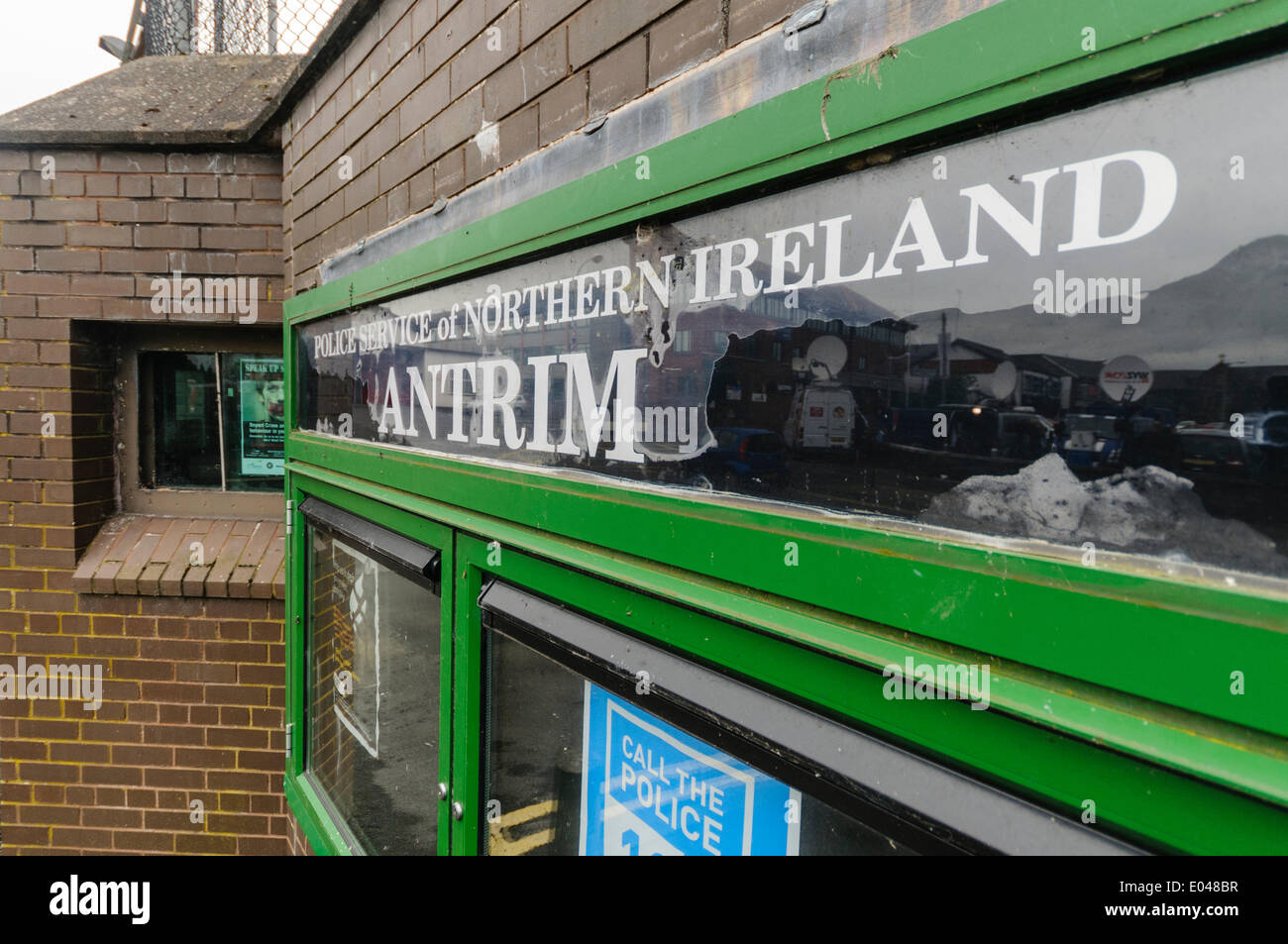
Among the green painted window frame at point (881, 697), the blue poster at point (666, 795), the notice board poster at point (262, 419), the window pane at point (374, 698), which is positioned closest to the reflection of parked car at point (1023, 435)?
the green painted window frame at point (881, 697)

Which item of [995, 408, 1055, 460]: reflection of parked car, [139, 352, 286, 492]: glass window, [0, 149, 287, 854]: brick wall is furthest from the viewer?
[139, 352, 286, 492]: glass window

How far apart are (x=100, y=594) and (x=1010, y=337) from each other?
13.6 ft

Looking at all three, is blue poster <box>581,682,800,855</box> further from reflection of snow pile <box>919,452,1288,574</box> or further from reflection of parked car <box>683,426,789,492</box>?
reflection of snow pile <box>919,452,1288,574</box>

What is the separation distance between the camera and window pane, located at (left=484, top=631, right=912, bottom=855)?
44.7 inches

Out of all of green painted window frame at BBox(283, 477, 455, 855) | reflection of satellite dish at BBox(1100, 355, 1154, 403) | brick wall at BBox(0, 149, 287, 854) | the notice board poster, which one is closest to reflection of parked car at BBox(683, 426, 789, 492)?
reflection of satellite dish at BBox(1100, 355, 1154, 403)

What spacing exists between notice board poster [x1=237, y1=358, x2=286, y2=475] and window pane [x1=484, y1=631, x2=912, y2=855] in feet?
8.45

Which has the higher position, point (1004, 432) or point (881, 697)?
point (1004, 432)

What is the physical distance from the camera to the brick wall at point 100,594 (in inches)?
137

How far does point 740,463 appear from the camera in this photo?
1099 mm

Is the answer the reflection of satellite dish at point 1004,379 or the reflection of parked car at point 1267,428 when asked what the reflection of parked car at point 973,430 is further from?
the reflection of parked car at point 1267,428

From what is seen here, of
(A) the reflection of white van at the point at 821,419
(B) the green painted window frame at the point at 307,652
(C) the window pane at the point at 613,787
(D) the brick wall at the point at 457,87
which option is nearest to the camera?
(A) the reflection of white van at the point at 821,419

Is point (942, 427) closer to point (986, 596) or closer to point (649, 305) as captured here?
point (986, 596)

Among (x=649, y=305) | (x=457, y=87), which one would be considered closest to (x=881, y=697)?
(x=649, y=305)
